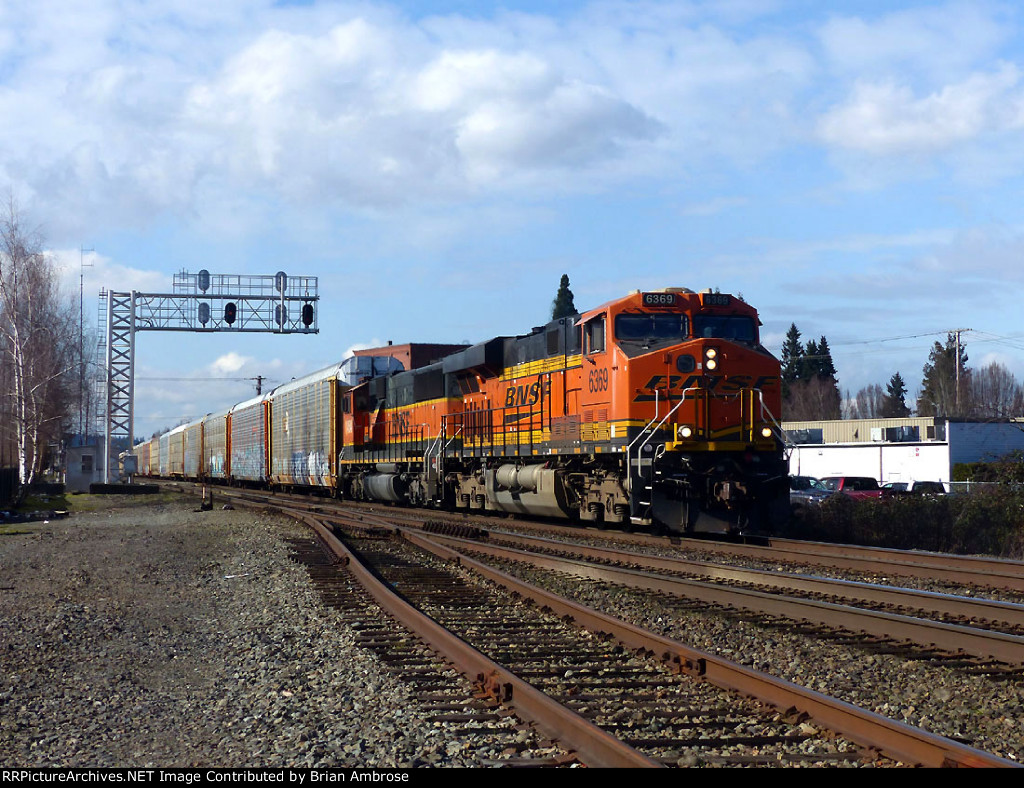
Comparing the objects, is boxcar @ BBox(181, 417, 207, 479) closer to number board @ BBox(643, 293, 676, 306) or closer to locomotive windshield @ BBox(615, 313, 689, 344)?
locomotive windshield @ BBox(615, 313, 689, 344)

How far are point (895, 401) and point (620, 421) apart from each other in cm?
10833

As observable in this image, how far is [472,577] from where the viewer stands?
37.3ft

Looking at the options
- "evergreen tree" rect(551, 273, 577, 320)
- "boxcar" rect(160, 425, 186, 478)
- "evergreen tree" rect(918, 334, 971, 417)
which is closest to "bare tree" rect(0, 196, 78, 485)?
"boxcar" rect(160, 425, 186, 478)

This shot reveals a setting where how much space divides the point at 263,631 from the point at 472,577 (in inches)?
134

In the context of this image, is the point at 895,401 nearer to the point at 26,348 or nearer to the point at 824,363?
the point at 824,363

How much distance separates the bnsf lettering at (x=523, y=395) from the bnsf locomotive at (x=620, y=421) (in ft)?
0.12

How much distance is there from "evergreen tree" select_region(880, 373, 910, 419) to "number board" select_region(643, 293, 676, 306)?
3953 inches

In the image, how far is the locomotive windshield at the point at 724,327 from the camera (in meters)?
14.8

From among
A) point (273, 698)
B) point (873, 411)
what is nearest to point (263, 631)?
point (273, 698)

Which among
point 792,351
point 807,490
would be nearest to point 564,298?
point 792,351

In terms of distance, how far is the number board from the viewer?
14.7m

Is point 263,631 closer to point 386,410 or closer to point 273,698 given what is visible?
point 273,698

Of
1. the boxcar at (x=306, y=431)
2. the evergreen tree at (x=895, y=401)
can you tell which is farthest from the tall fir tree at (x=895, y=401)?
the boxcar at (x=306, y=431)

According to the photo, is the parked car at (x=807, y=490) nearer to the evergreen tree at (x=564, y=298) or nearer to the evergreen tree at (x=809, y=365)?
the evergreen tree at (x=564, y=298)
